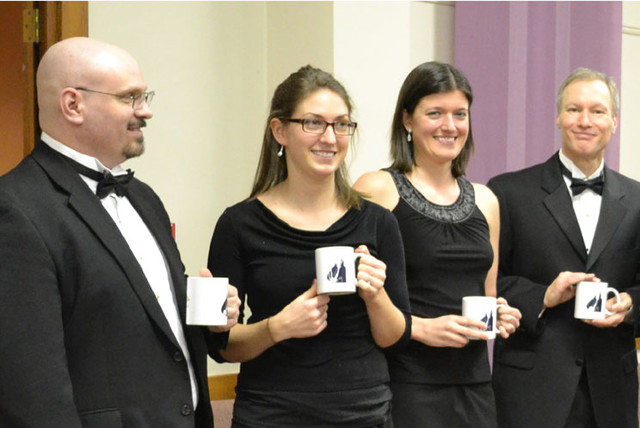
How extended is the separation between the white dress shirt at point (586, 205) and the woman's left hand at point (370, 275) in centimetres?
104

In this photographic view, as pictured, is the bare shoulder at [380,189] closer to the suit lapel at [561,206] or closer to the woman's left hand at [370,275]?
the woman's left hand at [370,275]

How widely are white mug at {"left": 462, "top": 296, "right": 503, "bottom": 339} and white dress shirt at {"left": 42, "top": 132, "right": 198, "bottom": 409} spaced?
0.76 metres

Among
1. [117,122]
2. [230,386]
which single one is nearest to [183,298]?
[117,122]

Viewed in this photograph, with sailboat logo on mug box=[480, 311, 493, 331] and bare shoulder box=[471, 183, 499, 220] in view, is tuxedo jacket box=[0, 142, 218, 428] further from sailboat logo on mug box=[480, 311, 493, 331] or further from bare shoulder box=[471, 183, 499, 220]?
bare shoulder box=[471, 183, 499, 220]

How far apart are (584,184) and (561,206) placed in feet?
0.35

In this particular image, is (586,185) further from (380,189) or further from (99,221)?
(99,221)

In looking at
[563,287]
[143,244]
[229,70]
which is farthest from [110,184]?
[229,70]

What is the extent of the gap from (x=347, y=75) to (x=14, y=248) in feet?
7.81

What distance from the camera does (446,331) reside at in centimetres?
240

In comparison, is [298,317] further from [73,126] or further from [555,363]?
[555,363]

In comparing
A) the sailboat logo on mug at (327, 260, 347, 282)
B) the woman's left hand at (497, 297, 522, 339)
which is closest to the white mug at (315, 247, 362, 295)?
the sailboat logo on mug at (327, 260, 347, 282)

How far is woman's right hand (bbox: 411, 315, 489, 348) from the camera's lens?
2373 millimetres

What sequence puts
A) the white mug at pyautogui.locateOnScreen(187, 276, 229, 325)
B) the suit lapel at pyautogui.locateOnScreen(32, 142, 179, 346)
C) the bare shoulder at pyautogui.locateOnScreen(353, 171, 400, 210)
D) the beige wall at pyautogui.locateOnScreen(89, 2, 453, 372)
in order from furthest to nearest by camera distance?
the beige wall at pyautogui.locateOnScreen(89, 2, 453, 372) < the bare shoulder at pyautogui.locateOnScreen(353, 171, 400, 210) < the white mug at pyautogui.locateOnScreen(187, 276, 229, 325) < the suit lapel at pyautogui.locateOnScreen(32, 142, 179, 346)

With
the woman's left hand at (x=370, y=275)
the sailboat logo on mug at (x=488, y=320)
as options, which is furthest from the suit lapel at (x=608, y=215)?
the woman's left hand at (x=370, y=275)
